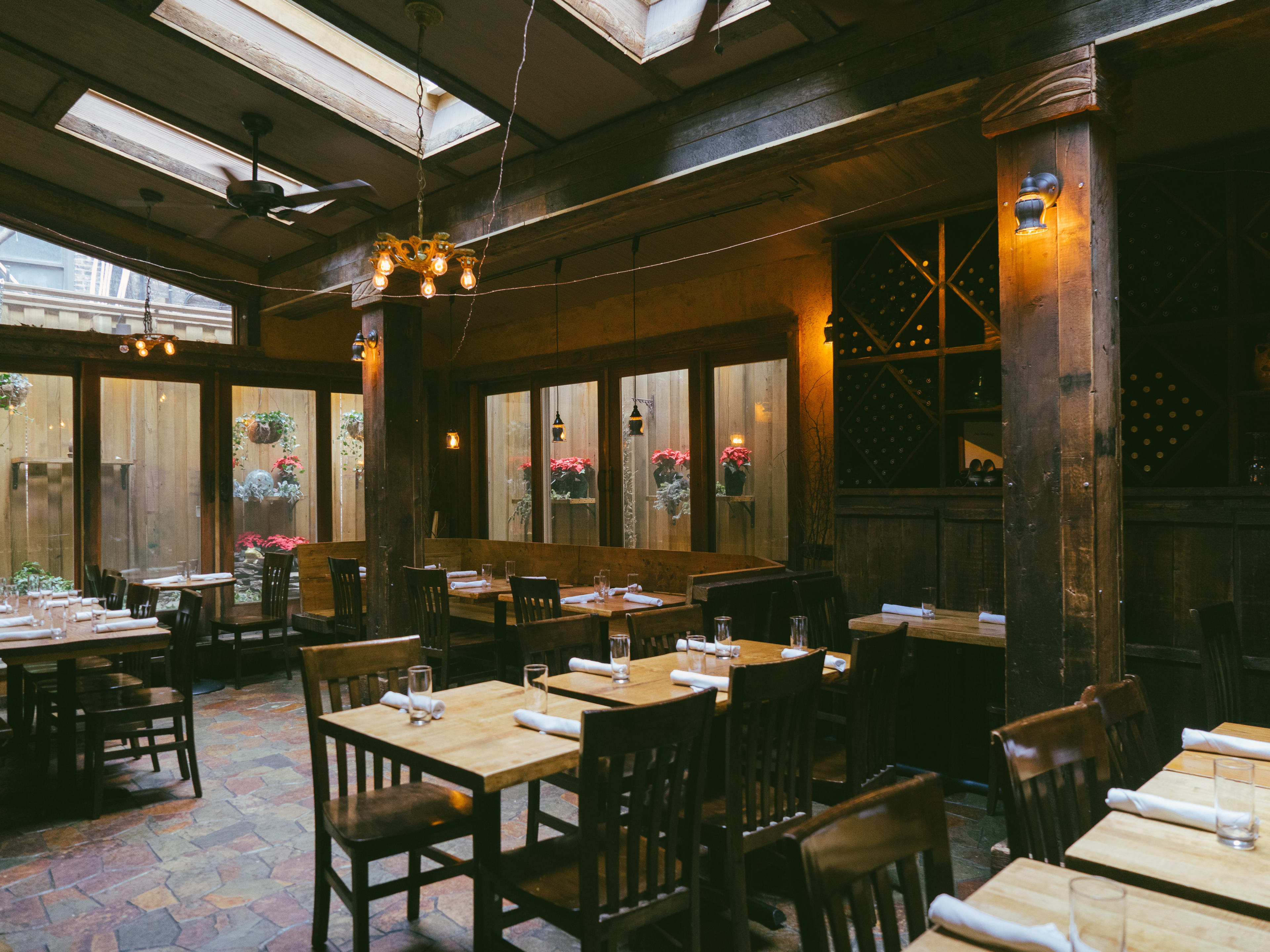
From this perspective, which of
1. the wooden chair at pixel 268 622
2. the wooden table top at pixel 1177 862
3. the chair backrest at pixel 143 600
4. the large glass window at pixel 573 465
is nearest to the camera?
the wooden table top at pixel 1177 862

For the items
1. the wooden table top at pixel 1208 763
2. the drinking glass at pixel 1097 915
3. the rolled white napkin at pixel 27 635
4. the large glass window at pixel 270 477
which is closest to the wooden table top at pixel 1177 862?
the wooden table top at pixel 1208 763

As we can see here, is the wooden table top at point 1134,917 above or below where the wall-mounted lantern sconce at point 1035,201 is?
below

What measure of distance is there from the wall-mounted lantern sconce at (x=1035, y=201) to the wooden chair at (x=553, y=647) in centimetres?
230

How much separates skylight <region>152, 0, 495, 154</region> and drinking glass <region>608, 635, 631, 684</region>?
3.38 meters

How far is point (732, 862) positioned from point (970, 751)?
263 centimetres

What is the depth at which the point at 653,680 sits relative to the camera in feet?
10.7

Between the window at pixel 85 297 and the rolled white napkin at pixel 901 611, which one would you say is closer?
the rolled white napkin at pixel 901 611

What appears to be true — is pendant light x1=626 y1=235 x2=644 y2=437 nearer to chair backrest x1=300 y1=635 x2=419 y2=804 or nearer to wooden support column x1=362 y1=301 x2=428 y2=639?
wooden support column x1=362 y1=301 x2=428 y2=639

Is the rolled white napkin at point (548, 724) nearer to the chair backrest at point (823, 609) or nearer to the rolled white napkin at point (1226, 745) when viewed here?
the rolled white napkin at point (1226, 745)

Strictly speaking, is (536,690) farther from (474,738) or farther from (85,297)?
(85,297)

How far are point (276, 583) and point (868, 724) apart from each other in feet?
19.8

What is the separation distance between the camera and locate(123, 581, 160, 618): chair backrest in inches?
201

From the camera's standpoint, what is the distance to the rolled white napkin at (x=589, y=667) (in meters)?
3.33

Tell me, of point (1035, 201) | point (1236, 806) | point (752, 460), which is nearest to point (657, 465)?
point (752, 460)
